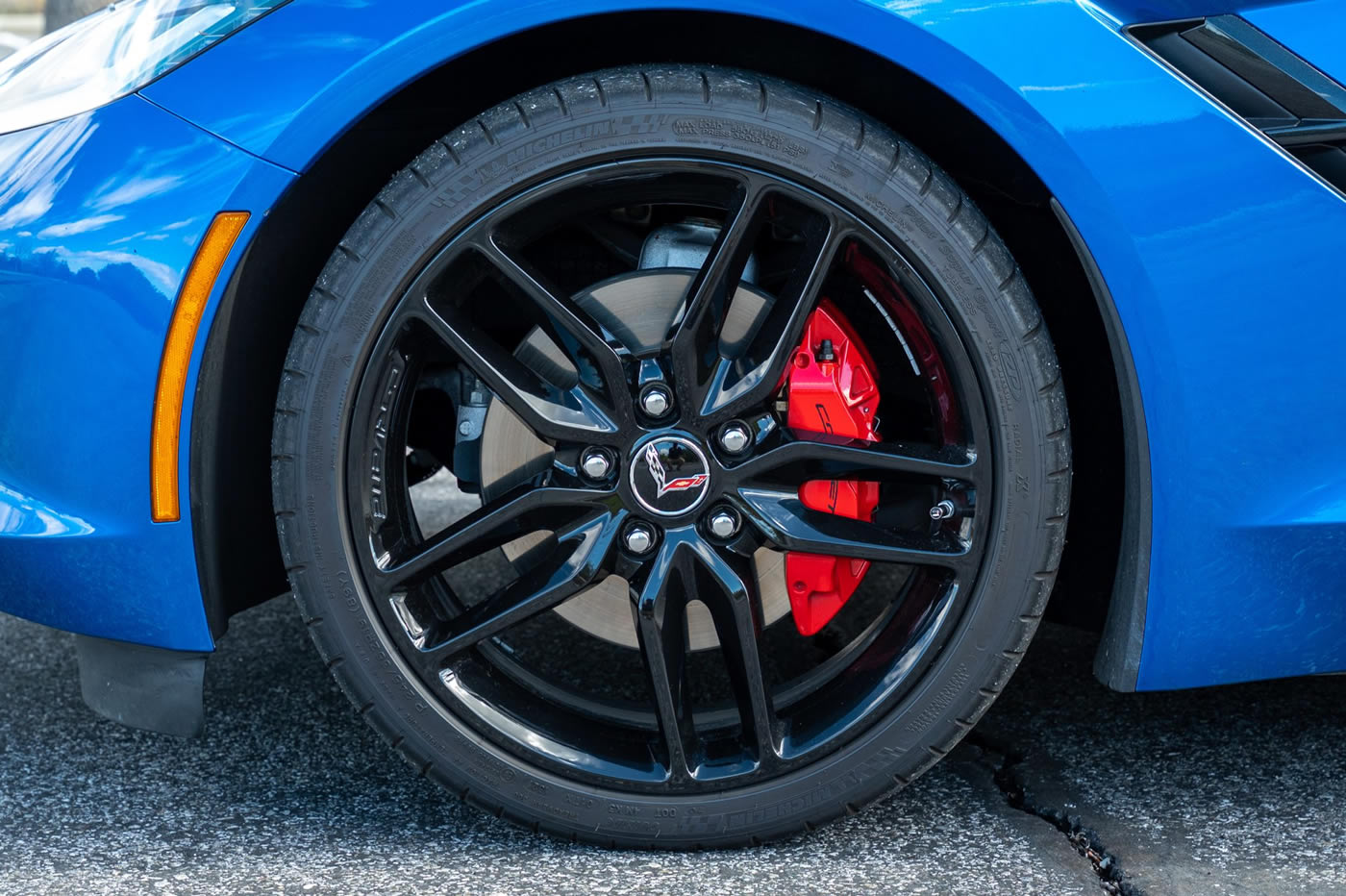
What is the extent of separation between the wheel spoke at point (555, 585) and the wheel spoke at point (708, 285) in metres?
0.19

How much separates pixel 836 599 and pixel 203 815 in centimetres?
91

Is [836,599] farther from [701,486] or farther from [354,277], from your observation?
[354,277]

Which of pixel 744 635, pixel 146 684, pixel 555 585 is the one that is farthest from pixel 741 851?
pixel 146 684

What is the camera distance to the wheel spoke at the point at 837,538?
149 centimetres

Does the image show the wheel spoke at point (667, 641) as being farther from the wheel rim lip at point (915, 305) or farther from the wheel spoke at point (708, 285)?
the wheel spoke at point (708, 285)

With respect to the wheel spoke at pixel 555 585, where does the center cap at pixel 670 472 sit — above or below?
above

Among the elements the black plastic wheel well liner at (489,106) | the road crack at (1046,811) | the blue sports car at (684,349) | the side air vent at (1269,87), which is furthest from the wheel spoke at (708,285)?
the road crack at (1046,811)

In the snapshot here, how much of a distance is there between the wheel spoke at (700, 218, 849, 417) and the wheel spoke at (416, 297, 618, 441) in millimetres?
135

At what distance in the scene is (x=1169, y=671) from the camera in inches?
58.1

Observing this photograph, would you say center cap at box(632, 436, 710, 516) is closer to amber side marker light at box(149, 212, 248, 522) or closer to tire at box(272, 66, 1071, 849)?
tire at box(272, 66, 1071, 849)

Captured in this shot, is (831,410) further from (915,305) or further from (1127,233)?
(1127,233)

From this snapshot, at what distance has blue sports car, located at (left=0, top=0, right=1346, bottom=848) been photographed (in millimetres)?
1348

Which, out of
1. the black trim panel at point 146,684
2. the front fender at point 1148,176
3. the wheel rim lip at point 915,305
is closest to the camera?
the front fender at point 1148,176

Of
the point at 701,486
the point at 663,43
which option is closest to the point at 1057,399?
the point at 701,486
